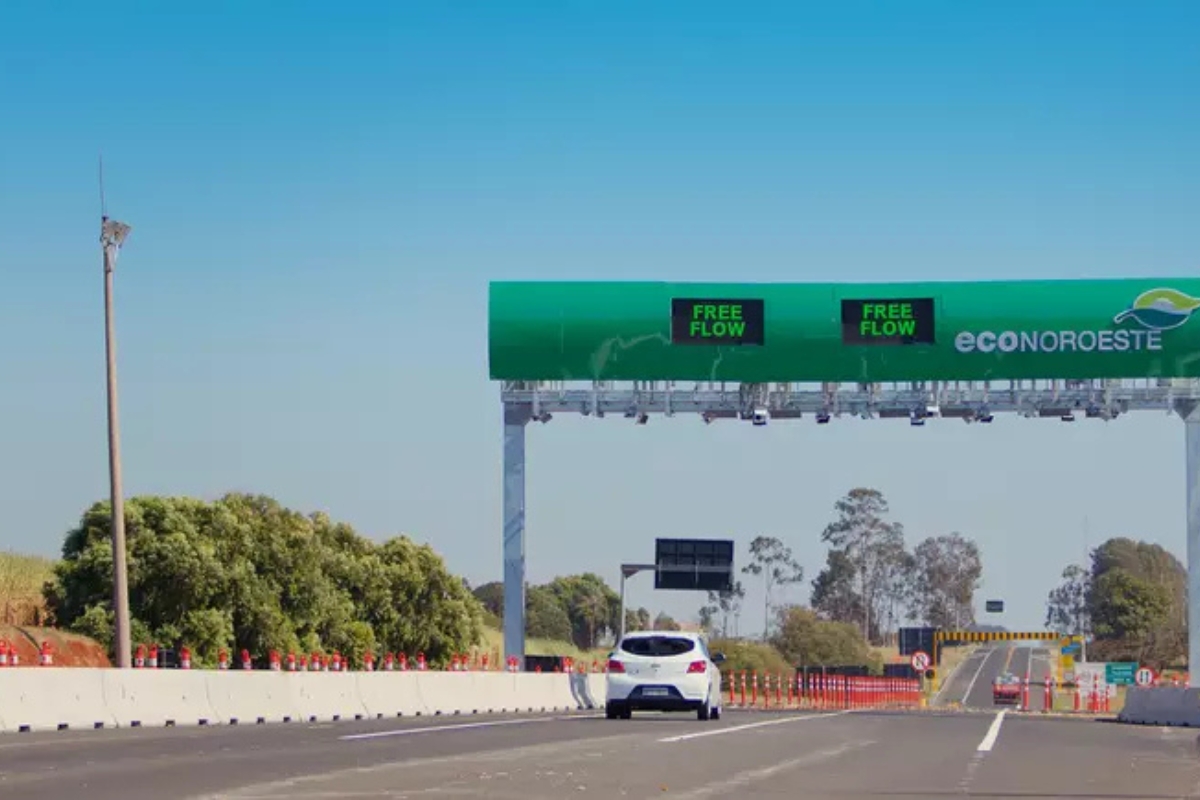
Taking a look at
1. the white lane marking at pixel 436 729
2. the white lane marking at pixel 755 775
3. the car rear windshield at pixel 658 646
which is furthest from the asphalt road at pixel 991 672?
the white lane marking at pixel 755 775

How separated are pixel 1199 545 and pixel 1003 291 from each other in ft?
24.7

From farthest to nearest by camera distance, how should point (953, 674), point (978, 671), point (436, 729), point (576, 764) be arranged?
point (978, 671) → point (953, 674) → point (436, 729) → point (576, 764)

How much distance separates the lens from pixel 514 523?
169ft

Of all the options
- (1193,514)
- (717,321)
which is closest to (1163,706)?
(1193,514)

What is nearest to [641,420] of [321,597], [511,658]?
[511,658]

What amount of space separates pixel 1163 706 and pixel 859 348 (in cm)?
1054

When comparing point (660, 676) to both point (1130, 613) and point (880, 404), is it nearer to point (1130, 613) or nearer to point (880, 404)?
point (880, 404)

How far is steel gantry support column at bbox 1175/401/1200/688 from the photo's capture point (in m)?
50.6

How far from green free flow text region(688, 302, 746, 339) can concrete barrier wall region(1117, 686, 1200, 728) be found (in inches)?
478

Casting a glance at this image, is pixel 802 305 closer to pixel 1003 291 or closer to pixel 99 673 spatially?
pixel 1003 291

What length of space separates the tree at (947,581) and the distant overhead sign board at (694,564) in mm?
122781

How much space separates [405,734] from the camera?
26.2 m

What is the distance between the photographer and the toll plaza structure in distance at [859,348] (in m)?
50.3

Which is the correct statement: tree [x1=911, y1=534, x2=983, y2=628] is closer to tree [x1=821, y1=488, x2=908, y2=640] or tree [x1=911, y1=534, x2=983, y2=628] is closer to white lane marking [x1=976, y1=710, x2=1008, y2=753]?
tree [x1=821, y1=488, x2=908, y2=640]
